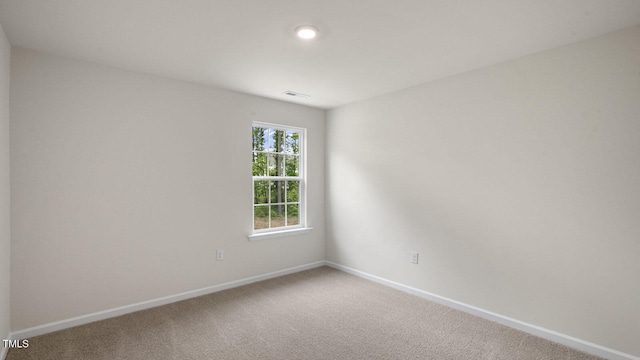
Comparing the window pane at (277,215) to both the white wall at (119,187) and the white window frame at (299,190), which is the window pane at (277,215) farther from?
the white wall at (119,187)

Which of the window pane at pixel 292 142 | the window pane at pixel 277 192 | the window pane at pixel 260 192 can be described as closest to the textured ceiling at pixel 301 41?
the window pane at pixel 292 142

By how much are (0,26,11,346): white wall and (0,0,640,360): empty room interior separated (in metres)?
0.04

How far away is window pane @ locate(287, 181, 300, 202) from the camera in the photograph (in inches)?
177

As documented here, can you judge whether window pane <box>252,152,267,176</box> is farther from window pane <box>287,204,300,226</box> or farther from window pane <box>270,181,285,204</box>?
window pane <box>287,204,300,226</box>

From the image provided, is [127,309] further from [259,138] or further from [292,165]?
[292,165]

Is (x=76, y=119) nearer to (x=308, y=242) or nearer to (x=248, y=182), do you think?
(x=248, y=182)

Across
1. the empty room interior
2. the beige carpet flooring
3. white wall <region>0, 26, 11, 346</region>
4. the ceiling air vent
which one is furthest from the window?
white wall <region>0, 26, 11, 346</region>

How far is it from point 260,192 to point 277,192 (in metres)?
0.27

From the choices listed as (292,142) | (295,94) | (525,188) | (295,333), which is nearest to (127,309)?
(295,333)

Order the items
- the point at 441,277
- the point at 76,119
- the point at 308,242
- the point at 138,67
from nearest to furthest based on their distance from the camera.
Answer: the point at 76,119 < the point at 138,67 < the point at 441,277 < the point at 308,242

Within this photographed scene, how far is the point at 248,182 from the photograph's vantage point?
396 centimetres

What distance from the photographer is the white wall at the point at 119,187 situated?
2.62 metres

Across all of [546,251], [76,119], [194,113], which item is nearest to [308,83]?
[194,113]

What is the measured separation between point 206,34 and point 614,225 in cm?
333
